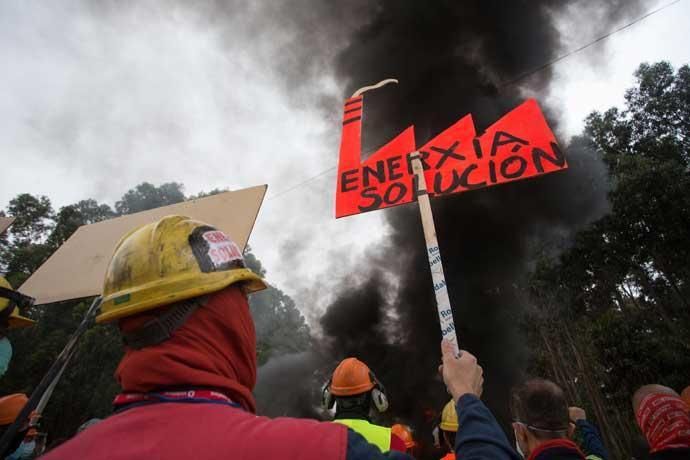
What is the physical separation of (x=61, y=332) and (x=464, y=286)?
57.2 ft

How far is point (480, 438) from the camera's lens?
3.05 ft

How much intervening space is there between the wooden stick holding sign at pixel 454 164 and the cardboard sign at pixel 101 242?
0.84 meters

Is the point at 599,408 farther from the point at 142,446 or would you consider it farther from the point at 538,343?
the point at 142,446

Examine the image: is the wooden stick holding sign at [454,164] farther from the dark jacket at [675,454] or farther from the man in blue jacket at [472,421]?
the dark jacket at [675,454]

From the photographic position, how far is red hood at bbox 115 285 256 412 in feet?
2.56

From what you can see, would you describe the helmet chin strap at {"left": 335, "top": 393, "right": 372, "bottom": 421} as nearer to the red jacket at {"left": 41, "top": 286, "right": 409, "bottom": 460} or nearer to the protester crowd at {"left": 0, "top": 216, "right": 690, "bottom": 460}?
the protester crowd at {"left": 0, "top": 216, "right": 690, "bottom": 460}

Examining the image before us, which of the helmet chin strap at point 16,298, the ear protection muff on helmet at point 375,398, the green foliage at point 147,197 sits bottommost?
the ear protection muff on helmet at point 375,398

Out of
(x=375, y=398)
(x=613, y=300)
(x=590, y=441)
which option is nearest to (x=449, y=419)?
(x=375, y=398)

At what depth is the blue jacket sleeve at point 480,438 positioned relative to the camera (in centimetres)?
90

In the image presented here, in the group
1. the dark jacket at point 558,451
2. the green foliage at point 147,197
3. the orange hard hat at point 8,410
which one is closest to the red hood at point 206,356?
the dark jacket at point 558,451

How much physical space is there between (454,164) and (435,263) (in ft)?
2.97

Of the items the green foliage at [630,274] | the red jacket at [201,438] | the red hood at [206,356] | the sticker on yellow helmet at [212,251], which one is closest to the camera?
the red jacket at [201,438]

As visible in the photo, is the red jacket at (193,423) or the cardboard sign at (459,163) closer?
the red jacket at (193,423)

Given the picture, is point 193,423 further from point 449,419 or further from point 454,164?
point 449,419
